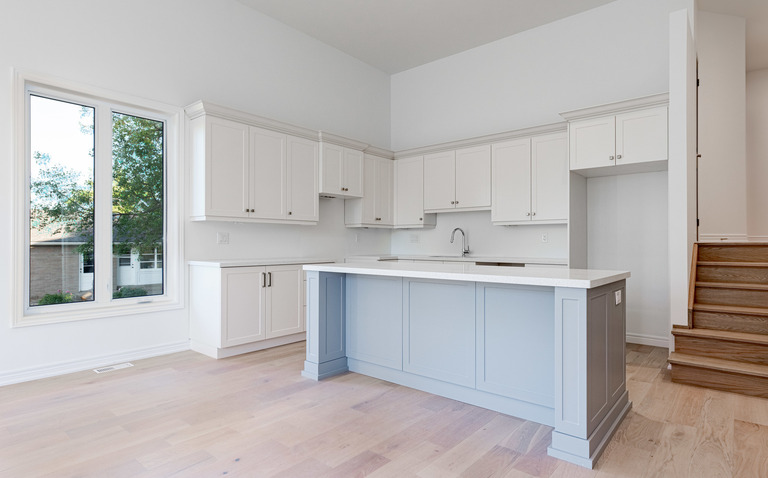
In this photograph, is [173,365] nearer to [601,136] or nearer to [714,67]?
[601,136]

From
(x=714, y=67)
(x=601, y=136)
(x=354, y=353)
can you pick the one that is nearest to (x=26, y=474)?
(x=354, y=353)

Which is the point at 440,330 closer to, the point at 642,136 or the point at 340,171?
the point at 642,136

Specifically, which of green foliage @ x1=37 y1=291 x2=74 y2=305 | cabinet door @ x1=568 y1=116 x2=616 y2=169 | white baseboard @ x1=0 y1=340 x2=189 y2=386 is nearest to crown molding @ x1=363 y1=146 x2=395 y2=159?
cabinet door @ x1=568 y1=116 x2=616 y2=169

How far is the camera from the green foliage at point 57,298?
3371 millimetres

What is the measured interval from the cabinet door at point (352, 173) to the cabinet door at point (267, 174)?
2.92 ft

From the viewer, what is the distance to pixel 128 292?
12.7 feet

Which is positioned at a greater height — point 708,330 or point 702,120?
point 702,120

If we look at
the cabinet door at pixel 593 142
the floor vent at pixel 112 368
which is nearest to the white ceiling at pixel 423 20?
the cabinet door at pixel 593 142

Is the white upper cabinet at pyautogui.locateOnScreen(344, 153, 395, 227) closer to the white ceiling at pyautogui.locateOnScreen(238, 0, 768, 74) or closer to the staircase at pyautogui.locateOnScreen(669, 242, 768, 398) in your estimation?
the white ceiling at pyautogui.locateOnScreen(238, 0, 768, 74)

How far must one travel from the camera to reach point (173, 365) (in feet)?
11.8

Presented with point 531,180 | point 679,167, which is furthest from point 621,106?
point 531,180

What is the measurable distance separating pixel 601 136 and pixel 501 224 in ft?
4.57

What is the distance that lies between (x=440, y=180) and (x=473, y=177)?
478mm

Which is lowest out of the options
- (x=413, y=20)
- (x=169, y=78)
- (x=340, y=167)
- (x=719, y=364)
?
(x=719, y=364)
